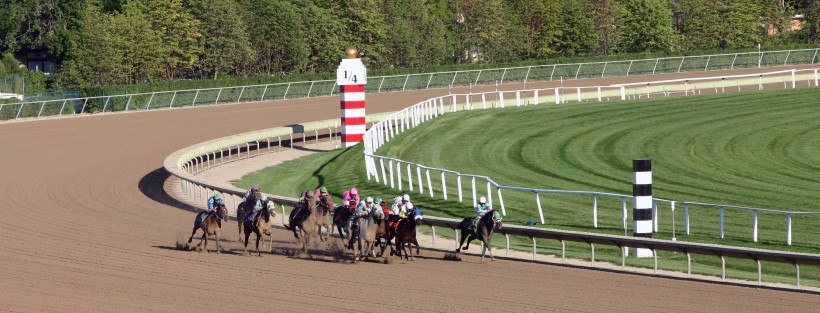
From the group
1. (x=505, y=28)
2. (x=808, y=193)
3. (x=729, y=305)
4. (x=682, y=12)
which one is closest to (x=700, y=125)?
(x=808, y=193)

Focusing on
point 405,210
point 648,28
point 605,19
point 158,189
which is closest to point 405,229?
point 405,210

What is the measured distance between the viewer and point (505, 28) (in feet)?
253

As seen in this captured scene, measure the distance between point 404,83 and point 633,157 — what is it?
31005 mm

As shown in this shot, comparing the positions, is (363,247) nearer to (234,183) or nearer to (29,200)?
(29,200)

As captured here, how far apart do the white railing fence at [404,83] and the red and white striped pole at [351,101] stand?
13.9 meters

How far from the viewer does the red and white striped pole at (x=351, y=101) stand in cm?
3284

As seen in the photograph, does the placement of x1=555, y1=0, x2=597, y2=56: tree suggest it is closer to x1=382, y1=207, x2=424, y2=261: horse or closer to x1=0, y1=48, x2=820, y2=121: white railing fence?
x1=0, y1=48, x2=820, y2=121: white railing fence

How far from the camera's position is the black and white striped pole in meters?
15.2

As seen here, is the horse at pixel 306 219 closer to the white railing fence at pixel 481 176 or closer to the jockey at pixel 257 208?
the jockey at pixel 257 208

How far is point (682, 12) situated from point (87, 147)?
54795 millimetres

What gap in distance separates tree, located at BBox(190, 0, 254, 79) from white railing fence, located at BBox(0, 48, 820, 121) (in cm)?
1147

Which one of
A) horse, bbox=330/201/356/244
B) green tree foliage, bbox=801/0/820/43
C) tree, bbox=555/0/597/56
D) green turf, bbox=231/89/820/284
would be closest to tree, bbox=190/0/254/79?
tree, bbox=555/0/597/56

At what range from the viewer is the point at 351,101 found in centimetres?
3281

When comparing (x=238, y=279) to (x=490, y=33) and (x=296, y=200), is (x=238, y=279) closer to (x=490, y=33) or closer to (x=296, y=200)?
(x=296, y=200)
